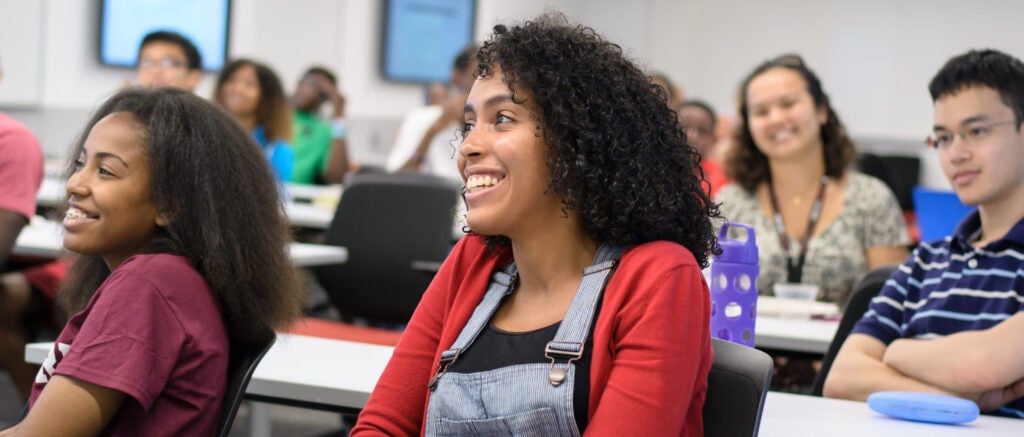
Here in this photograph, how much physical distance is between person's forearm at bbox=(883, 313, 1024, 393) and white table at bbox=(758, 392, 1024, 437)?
7 centimetres

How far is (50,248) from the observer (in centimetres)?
339

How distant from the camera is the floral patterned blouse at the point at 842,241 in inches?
134

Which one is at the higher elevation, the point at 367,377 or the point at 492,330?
the point at 492,330

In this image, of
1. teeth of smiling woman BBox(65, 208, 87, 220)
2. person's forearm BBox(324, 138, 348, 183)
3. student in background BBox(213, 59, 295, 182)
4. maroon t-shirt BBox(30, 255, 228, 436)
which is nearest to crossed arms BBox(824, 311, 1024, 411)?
maroon t-shirt BBox(30, 255, 228, 436)

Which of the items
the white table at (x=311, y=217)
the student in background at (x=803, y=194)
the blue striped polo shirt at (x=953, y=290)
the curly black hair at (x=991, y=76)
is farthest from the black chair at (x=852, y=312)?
the white table at (x=311, y=217)

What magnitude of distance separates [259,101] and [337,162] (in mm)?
1716

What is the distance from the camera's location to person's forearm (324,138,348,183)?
730 centimetres

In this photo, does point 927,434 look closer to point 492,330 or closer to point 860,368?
point 860,368

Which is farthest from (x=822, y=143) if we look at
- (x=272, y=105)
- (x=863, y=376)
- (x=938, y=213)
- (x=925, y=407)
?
(x=272, y=105)

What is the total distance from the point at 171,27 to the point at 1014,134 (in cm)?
594

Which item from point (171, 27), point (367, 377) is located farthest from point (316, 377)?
point (171, 27)

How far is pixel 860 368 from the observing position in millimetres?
2186

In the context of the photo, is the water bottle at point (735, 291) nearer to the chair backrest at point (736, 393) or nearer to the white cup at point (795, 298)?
the chair backrest at point (736, 393)

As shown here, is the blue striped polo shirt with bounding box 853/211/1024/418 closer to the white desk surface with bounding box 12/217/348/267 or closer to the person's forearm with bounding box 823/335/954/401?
the person's forearm with bounding box 823/335/954/401
